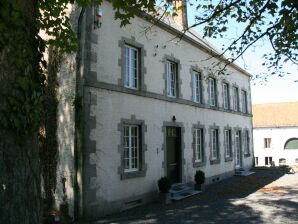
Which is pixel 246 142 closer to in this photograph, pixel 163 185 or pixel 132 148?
pixel 163 185

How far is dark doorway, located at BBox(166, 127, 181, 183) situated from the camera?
45.7ft

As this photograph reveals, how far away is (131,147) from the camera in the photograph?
11695mm

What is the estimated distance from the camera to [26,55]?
3.26 m

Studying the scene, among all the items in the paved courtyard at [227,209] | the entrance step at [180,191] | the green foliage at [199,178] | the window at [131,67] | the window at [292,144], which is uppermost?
the window at [131,67]

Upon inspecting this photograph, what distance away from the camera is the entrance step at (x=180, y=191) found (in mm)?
12827

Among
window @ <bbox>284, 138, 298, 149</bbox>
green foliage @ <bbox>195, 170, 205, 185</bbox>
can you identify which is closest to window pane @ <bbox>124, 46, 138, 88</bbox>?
green foliage @ <bbox>195, 170, 205, 185</bbox>

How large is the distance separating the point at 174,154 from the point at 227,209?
4.32m

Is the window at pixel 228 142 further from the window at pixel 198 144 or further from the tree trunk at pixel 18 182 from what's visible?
the tree trunk at pixel 18 182

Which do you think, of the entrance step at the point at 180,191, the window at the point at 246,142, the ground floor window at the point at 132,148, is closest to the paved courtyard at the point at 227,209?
the entrance step at the point at 180,191

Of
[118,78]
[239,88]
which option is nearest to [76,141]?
[118,78]

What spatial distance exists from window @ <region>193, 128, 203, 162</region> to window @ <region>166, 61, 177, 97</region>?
2.56 metres

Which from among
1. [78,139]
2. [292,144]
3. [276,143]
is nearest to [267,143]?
[276,143]

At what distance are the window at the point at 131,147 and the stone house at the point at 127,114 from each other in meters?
0.03

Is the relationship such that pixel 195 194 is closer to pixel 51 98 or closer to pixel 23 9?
pixel 51 98
